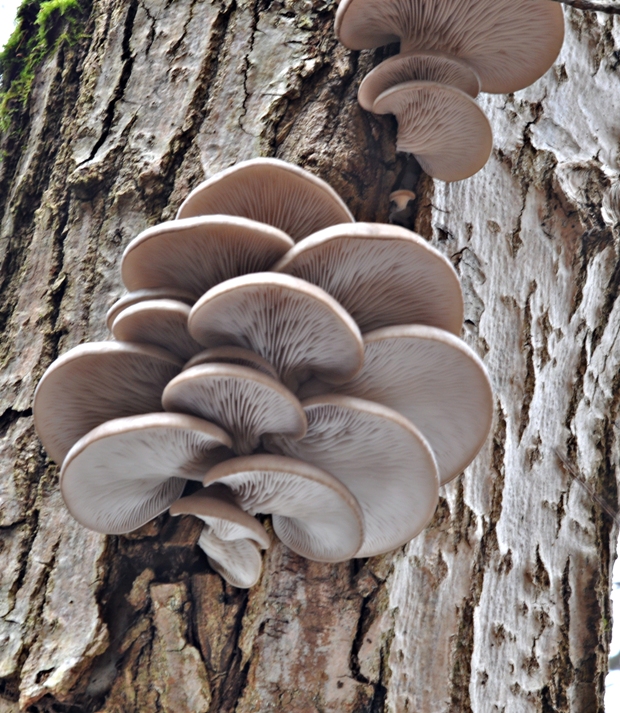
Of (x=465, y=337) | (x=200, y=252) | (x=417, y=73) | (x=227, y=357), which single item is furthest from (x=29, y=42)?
(x=465, y=337)

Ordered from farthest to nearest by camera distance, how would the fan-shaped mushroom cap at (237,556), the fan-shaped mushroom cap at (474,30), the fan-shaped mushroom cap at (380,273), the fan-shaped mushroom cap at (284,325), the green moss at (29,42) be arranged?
1. the green moss at (29,42)
2. the fan-shaped mushroom cap at (474,30)
3. the fan-shaped mushroom cap at (237,556)
4. the fan-shaped mushroom cap at (380,273)
5. the fan-shaped mushroom cap at (284,325)

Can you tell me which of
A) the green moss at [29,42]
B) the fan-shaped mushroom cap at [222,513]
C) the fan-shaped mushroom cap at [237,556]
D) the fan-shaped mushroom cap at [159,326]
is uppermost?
the green moss at [29,42]

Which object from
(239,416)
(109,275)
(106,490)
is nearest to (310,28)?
(109,275)

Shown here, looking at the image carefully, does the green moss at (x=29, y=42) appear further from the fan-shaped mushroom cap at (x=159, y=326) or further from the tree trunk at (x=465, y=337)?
the fan-shaped mushroom cap at (x=159, y=326)

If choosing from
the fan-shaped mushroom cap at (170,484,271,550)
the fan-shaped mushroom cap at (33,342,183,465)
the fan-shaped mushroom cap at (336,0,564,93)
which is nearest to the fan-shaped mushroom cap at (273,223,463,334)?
the fan-shaped mushroom cap at (33,342,183,465)

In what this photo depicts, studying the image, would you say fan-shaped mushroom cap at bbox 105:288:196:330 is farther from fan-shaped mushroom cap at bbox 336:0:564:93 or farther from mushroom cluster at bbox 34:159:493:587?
fan-shaped mushroom cap at bbox 336:0:564:93

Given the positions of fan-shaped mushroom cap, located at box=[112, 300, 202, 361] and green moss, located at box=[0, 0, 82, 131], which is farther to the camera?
green moss, located at box=[0, 0, 82, 131]

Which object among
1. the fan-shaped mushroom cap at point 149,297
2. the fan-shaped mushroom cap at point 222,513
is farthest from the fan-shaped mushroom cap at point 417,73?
the fan-shaped mushroom cap at point 222,513
